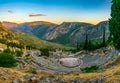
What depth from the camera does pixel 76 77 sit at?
55.0 m

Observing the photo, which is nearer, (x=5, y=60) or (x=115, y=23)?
(x=115, y=23)

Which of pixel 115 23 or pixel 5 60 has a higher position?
pixel 115 23

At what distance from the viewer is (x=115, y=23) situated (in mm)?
75562

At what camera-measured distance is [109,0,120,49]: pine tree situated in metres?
74.6

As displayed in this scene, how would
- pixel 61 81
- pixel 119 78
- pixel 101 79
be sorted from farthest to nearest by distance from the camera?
1. pixel 61 81
2. pixel 101 79
3. pixel 119 78

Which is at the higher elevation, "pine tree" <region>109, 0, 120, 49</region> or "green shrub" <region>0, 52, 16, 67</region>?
"pine tree" <region>109, 0, 120, 49</region>

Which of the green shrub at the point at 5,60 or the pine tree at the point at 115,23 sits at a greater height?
the pine tree at the point at 115,23

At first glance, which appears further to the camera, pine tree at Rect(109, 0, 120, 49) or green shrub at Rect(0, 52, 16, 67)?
green shrub at Rect(0, 52, 16, 67)

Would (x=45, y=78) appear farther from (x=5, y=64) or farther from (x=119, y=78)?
(x=5, y=64)

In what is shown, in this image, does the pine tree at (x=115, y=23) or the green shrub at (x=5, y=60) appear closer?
the pine tree at (x=115, y=23)

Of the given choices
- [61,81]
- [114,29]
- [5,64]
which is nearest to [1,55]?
[5,64]

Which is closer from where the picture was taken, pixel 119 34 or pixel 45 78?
pixel 45 78

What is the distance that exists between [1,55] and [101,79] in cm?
3741

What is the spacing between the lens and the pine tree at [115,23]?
245ft
